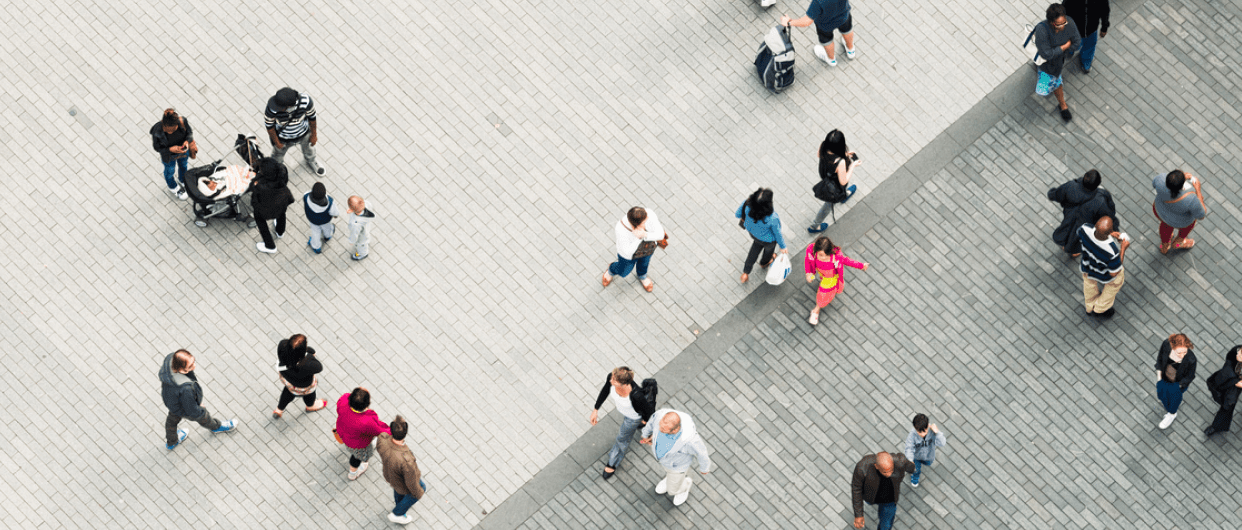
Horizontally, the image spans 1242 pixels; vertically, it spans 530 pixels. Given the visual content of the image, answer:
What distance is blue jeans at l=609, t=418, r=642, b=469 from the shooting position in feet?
41.5

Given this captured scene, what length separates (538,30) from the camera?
15094 mm

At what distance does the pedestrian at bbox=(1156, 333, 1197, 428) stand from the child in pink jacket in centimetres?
307

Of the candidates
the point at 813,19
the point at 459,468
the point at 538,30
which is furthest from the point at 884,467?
the point at 538,30

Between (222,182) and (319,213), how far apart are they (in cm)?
120

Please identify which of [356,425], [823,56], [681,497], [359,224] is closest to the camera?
[356,425]

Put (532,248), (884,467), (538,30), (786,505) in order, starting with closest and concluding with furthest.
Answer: (884,467) → (786,505) → (532,248) → (538,30)

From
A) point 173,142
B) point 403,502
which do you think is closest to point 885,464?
point 403,502

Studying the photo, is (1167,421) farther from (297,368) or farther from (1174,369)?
(297,368)

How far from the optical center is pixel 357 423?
12203 mm

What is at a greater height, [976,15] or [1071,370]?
[976,15]

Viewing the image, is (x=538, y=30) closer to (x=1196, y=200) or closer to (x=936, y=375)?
(x=936, y=375)

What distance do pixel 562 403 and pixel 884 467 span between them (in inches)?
136

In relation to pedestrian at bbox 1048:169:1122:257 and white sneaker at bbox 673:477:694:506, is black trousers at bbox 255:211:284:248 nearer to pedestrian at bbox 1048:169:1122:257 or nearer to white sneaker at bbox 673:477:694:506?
white sneaker at bbox 673:477:694:506

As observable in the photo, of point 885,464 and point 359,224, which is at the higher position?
point 359,224
